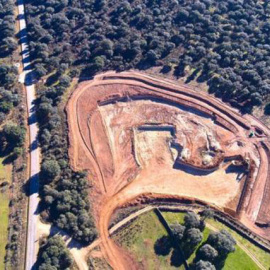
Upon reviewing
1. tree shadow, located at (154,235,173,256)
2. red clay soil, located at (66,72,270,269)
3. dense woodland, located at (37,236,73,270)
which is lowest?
dense woodland, located at (37,236,73,270)

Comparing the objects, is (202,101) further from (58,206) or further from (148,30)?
(58,206)

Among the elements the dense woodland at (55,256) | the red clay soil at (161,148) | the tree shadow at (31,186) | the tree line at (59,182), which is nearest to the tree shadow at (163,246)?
the red clay soil at (161,148)

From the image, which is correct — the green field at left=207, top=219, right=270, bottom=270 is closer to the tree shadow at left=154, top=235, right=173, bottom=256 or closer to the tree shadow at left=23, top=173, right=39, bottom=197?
the tree shadow at left=154, top=235, right=173, bottom=256

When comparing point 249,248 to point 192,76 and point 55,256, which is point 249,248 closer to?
point 55,256

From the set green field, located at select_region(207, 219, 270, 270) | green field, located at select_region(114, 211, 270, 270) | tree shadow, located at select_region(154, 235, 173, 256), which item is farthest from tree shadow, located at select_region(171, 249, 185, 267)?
green field, located at select_region(207, 219, 270, 270)

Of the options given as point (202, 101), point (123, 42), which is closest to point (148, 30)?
point (123, 42)

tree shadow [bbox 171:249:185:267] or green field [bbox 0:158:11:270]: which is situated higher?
green field [bbox 0:158:11:270]

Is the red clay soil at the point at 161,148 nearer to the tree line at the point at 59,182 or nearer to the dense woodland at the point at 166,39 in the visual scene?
the tree line at the point at 59,182
